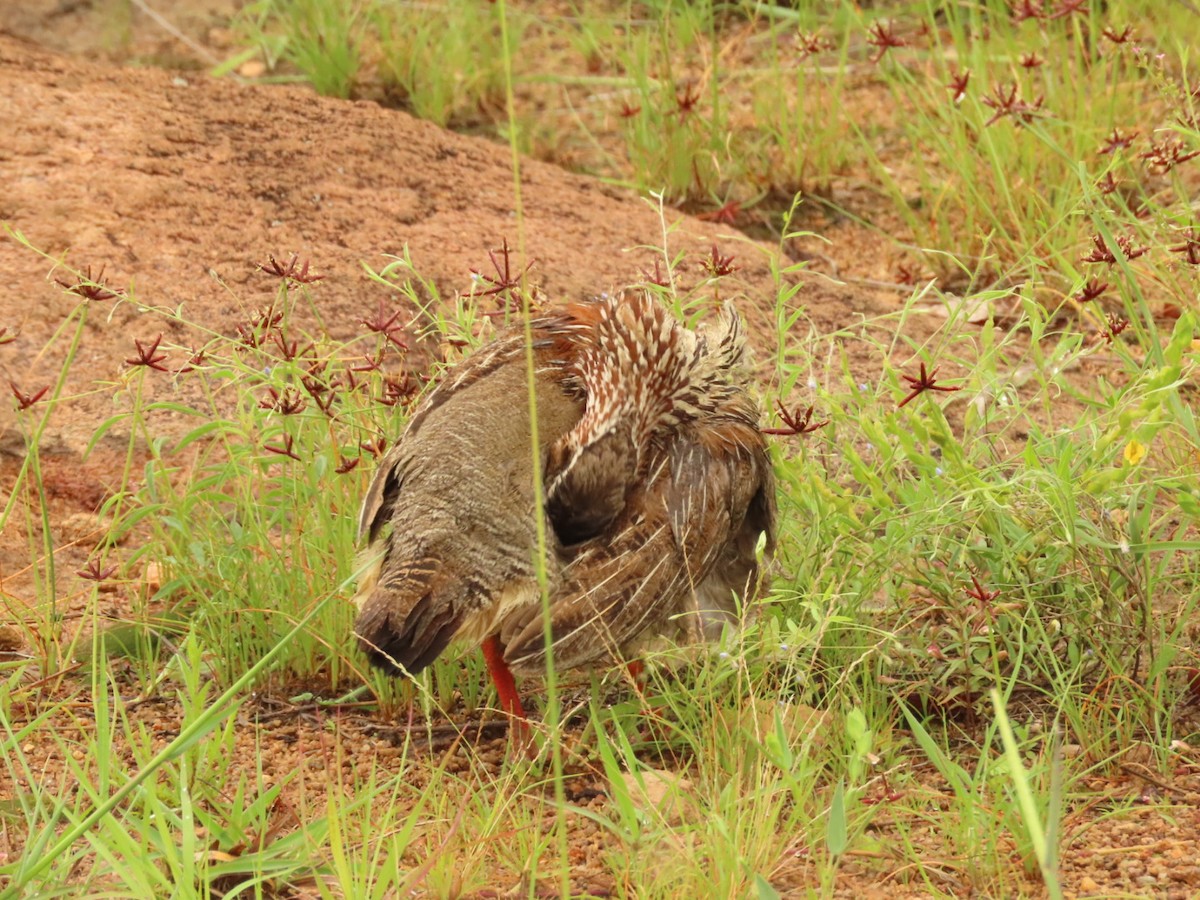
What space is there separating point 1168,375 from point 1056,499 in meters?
0.38

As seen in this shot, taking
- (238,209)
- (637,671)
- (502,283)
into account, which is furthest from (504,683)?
(238,209)

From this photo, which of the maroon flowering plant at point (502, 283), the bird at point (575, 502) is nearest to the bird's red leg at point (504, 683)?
the bird at point (575, 502)

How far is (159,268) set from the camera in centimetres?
527

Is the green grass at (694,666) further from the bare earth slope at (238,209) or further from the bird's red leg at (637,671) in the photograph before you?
the bare earth slope at (238,209)

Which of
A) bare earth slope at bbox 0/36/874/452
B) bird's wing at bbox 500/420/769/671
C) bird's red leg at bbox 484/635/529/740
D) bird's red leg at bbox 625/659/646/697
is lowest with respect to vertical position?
bird's red leg at bbox 625/659/646/697

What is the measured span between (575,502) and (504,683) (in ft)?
1.54

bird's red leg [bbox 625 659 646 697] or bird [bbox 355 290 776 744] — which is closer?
bird [bbox 355 290 776 744]

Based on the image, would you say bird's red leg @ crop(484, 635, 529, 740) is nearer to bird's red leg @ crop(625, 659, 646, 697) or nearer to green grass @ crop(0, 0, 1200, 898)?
green grass @ crop(0, 0, 1200, 898)

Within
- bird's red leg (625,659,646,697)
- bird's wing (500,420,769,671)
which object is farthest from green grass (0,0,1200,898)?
bird's wing (500,420,769,671)

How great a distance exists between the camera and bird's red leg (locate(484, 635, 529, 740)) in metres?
3.59

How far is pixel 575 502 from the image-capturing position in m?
3.53

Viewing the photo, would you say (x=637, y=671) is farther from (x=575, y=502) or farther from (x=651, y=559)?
(x=575, y=502)

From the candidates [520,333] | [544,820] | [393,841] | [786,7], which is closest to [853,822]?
[544,820]

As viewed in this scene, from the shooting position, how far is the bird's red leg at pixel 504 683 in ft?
11.8
